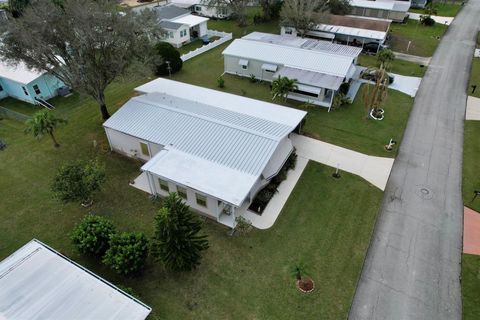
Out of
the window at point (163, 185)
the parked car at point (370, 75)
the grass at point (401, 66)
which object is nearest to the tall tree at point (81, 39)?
the window at point (163, 185)

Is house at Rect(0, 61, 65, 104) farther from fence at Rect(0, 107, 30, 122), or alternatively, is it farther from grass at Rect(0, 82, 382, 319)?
grass at Rect(0, 82, 382, 319)

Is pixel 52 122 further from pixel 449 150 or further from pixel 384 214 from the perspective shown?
pixel 449 150

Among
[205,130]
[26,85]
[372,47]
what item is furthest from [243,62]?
[26,85]

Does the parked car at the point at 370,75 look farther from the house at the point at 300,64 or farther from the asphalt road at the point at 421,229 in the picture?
the asphalt road at the point at 421,229

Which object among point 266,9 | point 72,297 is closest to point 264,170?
point 72,297

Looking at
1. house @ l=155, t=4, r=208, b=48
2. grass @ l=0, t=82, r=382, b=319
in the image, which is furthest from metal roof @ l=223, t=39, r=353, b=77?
grass @ l=0, t=82, r=382, b=319

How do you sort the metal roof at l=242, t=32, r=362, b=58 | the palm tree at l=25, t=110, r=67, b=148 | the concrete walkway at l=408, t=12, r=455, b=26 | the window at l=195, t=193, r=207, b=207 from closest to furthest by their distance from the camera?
the window at l=195, t=193, r=207, b=207, the palm tree at l=25, t=110, r=67, b=148, the metal roof at l=242, t=32, r=362, b=58, the concrete walkway at l=408, t=12, r=455, b=26
